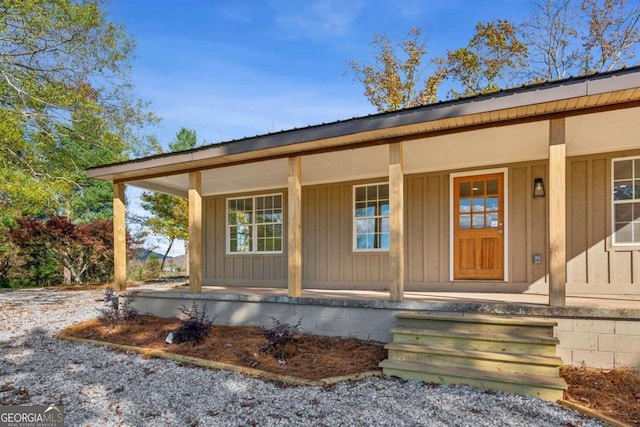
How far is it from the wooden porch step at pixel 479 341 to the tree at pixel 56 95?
7.72m

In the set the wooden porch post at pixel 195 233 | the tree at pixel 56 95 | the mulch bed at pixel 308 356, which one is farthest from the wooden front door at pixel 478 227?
the tree at pixel 56 95

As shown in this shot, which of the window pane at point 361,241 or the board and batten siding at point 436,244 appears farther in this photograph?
the window pane at point 361,241

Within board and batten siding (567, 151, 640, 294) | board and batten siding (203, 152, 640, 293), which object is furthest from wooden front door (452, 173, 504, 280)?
board and batten siding (567, 151, 640, 294)

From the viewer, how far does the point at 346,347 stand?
430 centimetres

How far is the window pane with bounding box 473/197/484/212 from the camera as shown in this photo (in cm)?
593

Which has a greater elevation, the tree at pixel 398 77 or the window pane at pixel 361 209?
the tree at pixel 398 77

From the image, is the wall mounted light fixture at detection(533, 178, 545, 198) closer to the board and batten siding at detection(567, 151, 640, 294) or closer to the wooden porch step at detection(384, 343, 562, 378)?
the board and batten siding at detection(567, 151, 640, 294)

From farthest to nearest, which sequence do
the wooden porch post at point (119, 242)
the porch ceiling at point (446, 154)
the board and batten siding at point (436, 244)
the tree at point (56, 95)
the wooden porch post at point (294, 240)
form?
1. the tree at point (56, 95)
2. the wooden porch post at point (119, 242)
3. the board and batten siding at point (436, 244)
4. the wooden porch post at point (294, 240)
5. the porch ceiling at point (446, 154)

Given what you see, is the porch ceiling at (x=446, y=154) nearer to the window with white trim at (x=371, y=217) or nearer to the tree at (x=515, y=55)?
the window with white trim at (x=371, y=217)

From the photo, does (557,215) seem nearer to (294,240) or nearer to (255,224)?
(294,240)

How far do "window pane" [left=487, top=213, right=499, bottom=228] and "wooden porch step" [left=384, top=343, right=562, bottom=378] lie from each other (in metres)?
2.79

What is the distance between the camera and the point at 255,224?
7.93 m

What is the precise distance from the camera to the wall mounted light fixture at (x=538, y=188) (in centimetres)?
551

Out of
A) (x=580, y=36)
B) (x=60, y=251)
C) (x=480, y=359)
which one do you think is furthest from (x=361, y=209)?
(x=580, y=36)
